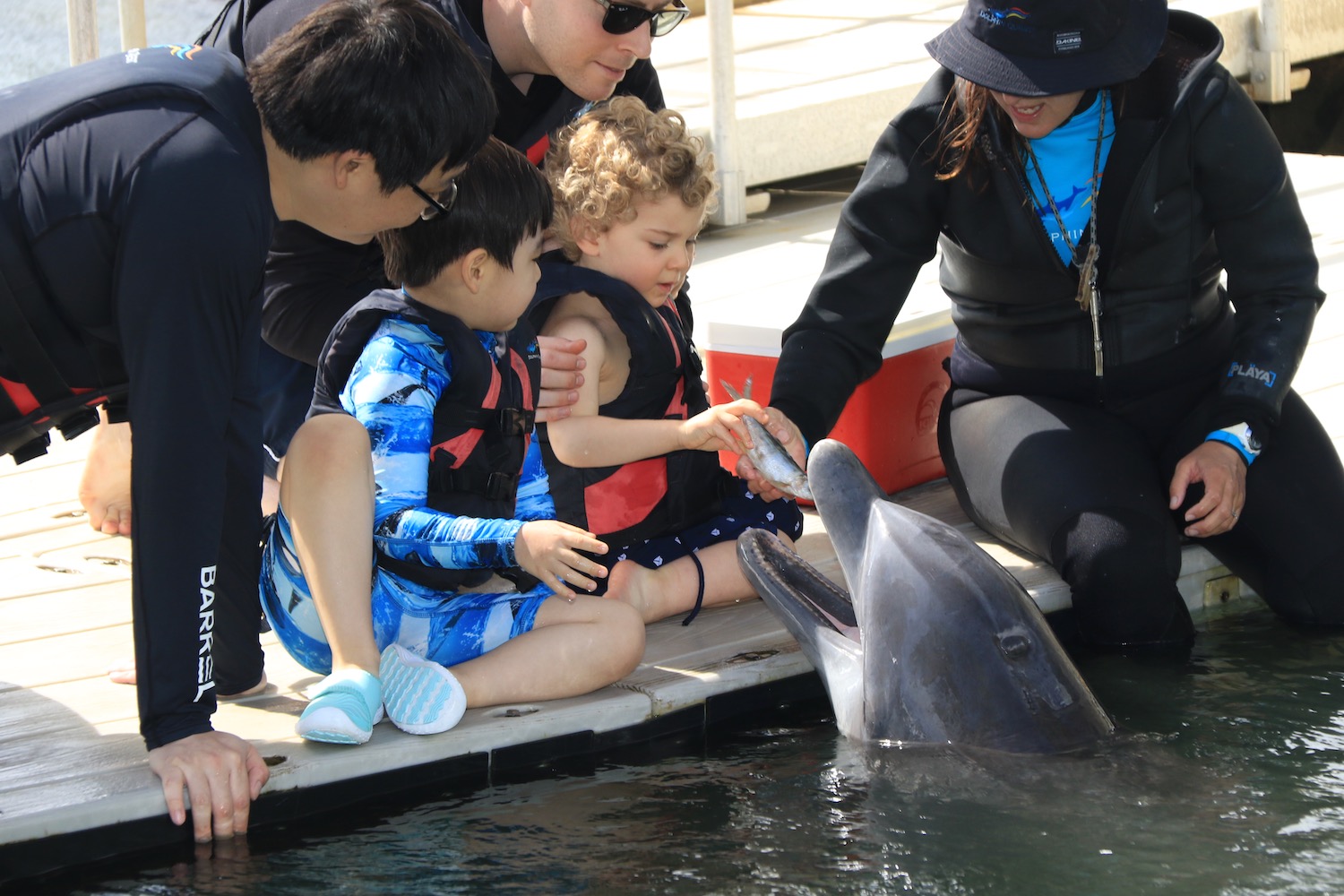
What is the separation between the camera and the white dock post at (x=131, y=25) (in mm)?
5234

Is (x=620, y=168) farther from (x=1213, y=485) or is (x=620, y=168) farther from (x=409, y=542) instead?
(x=1213, y=485)

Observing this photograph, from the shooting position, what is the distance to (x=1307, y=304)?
3.62 m

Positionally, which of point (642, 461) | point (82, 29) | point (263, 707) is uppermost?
point (82, 29)

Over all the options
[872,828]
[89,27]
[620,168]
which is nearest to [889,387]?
[620,168]

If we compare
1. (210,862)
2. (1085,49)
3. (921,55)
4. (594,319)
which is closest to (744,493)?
(594,319)

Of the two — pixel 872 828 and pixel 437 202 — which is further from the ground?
pixel 437 202

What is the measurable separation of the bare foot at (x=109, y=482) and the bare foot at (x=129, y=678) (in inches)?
34.3

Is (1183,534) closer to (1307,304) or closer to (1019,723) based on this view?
(1307,304)

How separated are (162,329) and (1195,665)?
2.31 metres

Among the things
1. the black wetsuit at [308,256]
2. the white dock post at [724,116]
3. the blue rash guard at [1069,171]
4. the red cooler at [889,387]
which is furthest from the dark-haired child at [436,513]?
the white dock post at [724,116]

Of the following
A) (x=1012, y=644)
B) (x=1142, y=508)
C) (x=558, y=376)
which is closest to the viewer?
(x=1012, y=644)

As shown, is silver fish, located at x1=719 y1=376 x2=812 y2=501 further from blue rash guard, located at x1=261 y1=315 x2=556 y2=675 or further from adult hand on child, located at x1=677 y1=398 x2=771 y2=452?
blue rash guard, located at x1=261 y1=315 x2=556 y2=675

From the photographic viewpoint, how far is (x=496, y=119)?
10.7 feet

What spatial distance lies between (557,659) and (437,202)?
937mm
